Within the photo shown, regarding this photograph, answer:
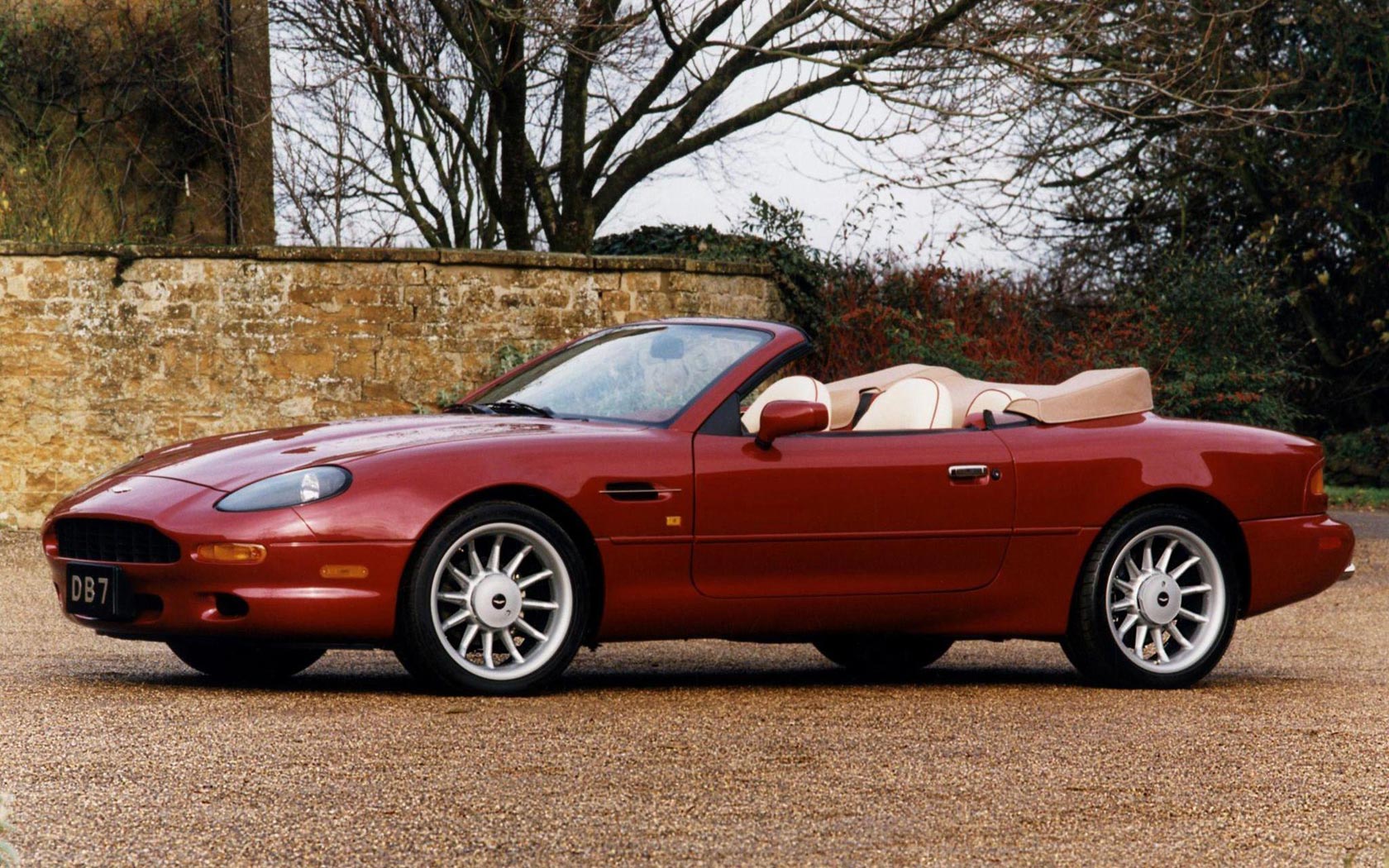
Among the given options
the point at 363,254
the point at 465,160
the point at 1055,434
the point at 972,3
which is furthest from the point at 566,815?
the point at 465,160

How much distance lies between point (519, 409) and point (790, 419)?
1146mm

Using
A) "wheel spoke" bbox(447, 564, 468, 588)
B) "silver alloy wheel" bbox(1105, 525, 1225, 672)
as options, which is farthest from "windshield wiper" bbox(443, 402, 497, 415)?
"silver alloy wheel" bbox(1105, 525, 1225, 672)

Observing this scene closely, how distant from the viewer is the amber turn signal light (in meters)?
5.88

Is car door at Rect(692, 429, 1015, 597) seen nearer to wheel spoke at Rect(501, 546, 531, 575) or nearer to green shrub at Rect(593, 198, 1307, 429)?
wheel spoke at Rect(501, 546, 531, 575)

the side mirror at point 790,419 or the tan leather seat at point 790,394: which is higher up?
the tan leather seat at point 790,394

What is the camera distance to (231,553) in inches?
232

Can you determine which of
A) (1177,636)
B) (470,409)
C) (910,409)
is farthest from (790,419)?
(1177,636)

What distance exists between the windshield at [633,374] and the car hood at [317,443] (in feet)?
0.67

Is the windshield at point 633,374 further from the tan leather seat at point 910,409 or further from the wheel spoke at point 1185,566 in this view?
the wheel spoke at point 1185,566

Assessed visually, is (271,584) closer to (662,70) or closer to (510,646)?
(510,646)

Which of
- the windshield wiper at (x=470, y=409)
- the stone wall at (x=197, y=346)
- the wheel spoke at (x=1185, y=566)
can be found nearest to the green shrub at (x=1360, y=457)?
the stone wall at (x=197, y=346)

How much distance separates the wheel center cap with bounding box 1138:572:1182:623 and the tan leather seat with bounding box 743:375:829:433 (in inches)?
56.2

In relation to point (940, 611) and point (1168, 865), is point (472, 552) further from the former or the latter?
point (1168, 865)

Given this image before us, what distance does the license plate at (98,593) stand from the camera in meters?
6.08
